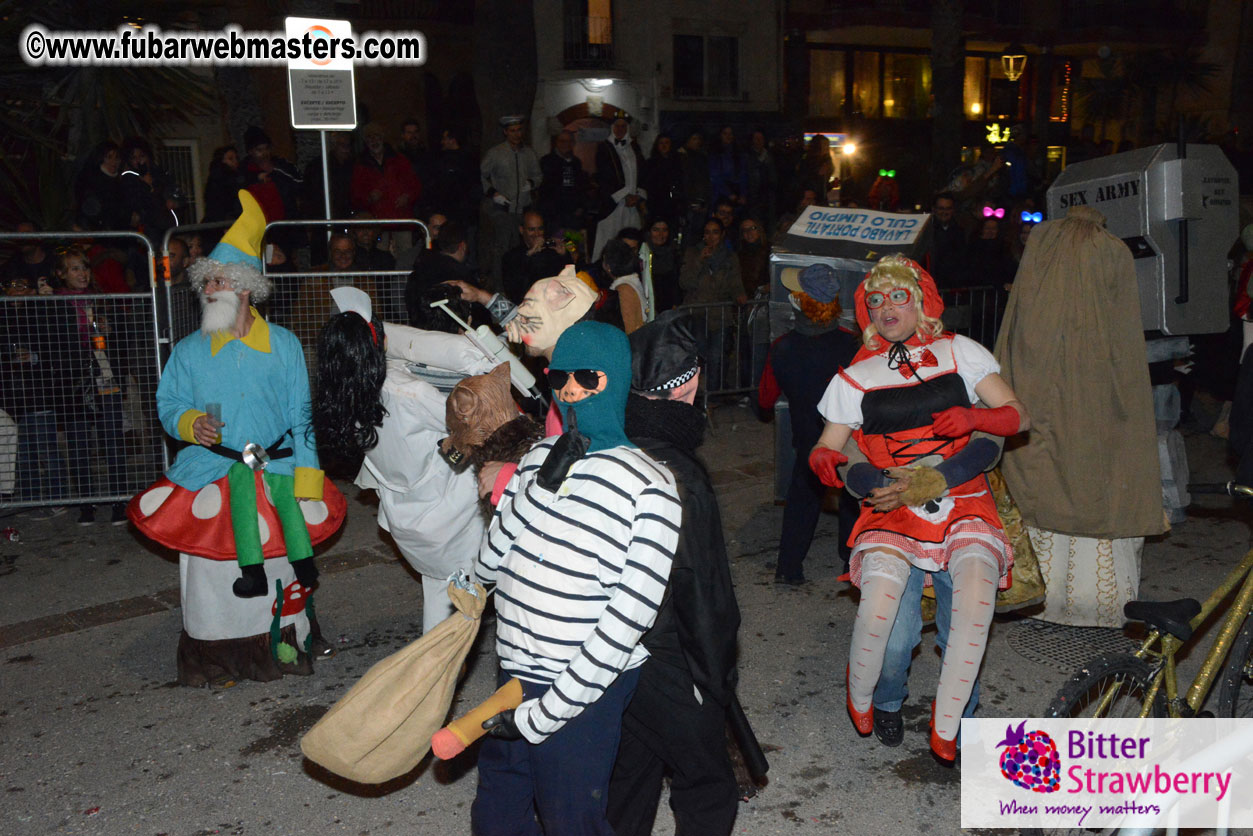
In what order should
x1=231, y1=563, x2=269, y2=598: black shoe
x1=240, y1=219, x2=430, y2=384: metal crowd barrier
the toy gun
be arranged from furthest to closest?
1. x1=240, y1=219, x2=430, y2=384: metal crowd barrier
2. x1=231, y1=563, x2=269, y2=598: black shoe
3. the toy gun

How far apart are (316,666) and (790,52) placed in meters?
24.2

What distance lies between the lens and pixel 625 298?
7.35 m

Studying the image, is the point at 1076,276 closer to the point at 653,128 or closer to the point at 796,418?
the point at 796,418

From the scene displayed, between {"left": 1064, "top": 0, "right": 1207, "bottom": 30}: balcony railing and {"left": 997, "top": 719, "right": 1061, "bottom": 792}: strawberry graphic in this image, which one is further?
{"left": 1064, "top": 0, "right": 1207, "bottom": 30}: balcony railing

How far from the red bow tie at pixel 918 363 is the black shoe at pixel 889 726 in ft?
4.64

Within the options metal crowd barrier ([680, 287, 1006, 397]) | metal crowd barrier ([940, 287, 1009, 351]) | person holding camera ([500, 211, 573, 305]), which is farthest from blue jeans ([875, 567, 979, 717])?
metal crowd barrier ([940, 287, 1009, 351])

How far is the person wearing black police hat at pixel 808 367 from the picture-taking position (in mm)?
5758

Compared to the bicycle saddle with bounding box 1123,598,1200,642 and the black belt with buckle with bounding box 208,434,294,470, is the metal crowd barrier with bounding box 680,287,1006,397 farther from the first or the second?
the bicycle saddle with bounding box 1123,598,1200,642

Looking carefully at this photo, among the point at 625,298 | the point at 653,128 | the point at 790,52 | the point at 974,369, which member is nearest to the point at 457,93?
the point at 653,128

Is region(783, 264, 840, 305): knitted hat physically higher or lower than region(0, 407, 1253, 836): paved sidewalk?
higher

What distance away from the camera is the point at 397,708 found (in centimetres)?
294

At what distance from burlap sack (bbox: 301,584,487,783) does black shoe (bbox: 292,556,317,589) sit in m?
2.08

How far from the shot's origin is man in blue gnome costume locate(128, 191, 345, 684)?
479 centimetres

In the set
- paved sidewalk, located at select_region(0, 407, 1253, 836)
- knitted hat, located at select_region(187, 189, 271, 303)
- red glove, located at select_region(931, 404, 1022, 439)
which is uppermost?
knitted hat, located at select_region(187, 189, 271, 303)
